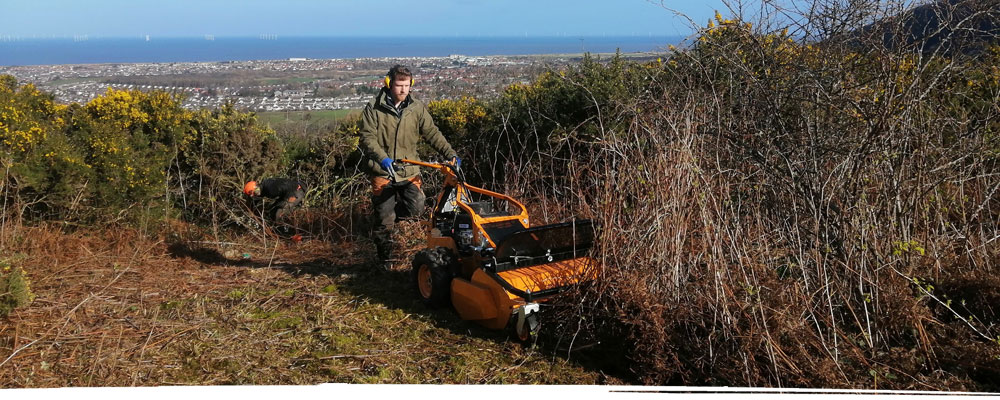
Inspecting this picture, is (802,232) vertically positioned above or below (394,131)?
below

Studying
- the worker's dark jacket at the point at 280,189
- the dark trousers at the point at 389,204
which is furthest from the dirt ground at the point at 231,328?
the worker's dark jacket at the point at 280,189

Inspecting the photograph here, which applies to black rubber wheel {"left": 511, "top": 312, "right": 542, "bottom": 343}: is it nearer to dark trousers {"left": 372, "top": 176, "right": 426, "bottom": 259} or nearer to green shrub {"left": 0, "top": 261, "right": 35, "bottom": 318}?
dark trousers {"left": 372, "top": 176, "right": 426, "bottom": 259}

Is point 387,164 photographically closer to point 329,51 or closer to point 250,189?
point 250,189

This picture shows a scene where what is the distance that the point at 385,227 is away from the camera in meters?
6.74

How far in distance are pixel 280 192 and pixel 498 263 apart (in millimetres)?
4164

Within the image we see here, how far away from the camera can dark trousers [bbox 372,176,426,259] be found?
6.70m

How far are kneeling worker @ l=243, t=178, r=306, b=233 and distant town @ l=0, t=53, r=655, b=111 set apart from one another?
193cm

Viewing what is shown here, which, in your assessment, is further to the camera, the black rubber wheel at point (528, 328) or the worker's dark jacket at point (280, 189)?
the worker's dark jacket at point (280, 189)

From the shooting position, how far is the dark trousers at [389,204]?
6.70 metres

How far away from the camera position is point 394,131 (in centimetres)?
680

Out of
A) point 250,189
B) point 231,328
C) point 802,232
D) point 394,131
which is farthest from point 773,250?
point 250,189

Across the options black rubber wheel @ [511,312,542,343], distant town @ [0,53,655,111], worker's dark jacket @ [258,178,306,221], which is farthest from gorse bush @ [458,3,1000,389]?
worker's dark jacket @ [258,178,306,221]

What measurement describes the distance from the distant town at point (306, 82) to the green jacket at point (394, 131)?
128cm

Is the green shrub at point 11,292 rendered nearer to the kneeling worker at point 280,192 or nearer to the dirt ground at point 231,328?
the dirt ground at point 231,328
